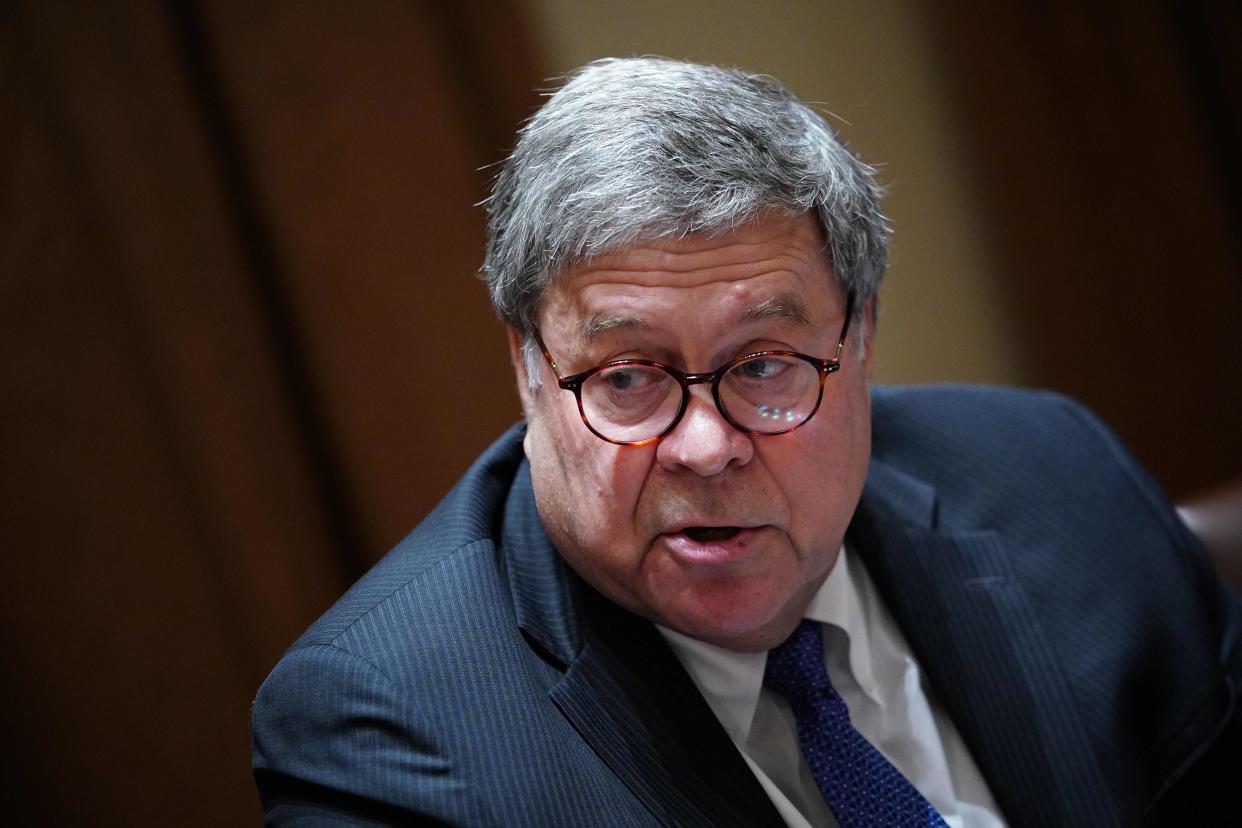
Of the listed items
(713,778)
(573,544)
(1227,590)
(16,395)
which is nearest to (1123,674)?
(1227,590)

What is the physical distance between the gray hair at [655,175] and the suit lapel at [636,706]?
28cm

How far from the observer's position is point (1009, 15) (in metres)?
2.63

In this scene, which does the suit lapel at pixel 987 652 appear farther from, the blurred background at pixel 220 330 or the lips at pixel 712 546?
the blurred background at pixel 220 330

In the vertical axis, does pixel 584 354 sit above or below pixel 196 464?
above

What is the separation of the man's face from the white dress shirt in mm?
83

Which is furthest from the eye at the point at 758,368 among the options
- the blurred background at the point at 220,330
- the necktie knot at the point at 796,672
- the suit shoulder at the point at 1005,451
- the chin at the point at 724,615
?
the blurred background at the point at 220,330

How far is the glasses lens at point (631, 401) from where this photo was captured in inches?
50.3

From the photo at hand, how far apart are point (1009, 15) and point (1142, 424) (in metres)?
1.01

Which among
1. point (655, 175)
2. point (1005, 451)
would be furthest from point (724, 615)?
point (1005, 451)

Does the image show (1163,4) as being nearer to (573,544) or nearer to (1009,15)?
(1009,15)

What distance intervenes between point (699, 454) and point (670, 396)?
0.26 feet

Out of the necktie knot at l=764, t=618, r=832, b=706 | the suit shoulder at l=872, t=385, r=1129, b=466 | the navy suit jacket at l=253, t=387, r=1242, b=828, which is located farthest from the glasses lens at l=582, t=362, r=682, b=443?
the suit shoulder at l=872, t=385, r=1129, b=466

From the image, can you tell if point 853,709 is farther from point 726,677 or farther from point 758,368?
point 758,368

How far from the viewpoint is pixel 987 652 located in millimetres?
1556
